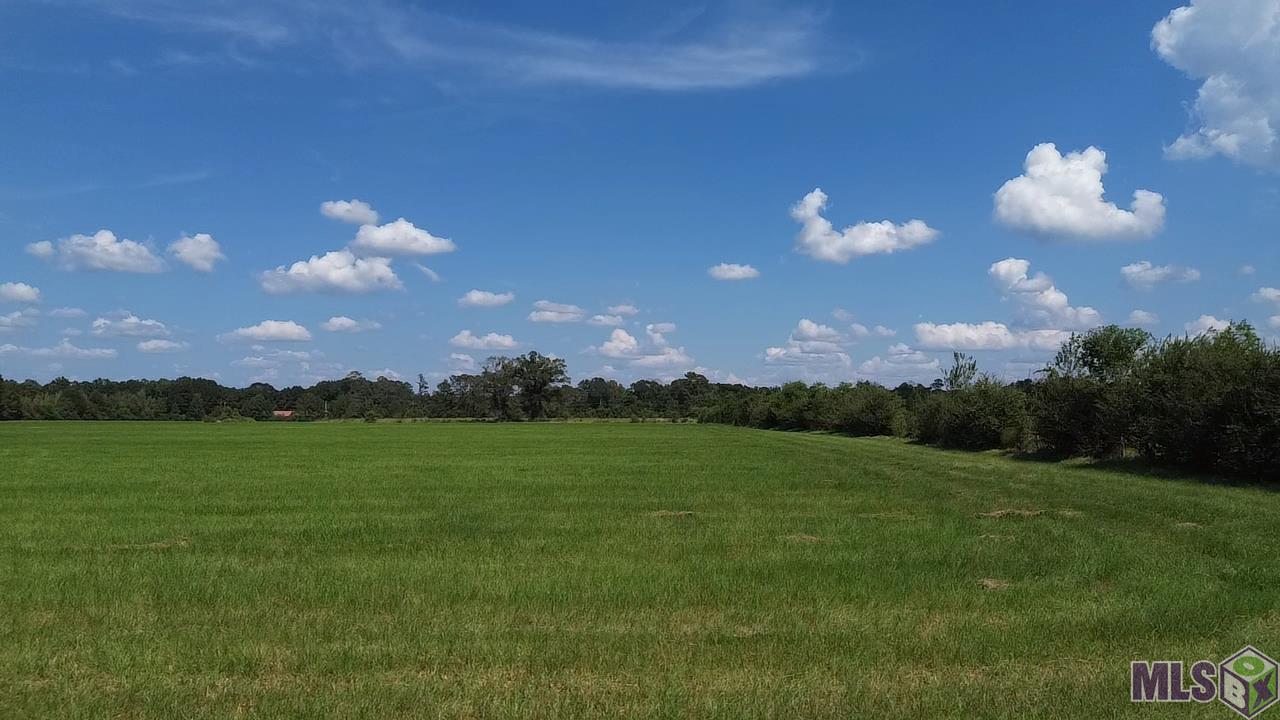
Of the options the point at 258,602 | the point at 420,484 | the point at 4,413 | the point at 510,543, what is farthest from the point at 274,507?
the point at 4,413

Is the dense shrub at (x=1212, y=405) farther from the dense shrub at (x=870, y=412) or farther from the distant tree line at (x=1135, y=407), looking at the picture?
the dense shrub at (x=870, y=412)

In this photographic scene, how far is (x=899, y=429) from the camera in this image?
68188 mm

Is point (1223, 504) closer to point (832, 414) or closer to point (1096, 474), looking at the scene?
point (1096, 474)

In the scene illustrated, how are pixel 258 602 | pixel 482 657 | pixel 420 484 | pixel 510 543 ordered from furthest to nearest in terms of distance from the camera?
pixel 420 484, pixel 510 543, pixel 258 602, pixel 482 657

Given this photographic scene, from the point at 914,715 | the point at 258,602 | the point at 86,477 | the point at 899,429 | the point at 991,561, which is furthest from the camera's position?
the point at 899,429

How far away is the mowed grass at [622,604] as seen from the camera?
6.73 m

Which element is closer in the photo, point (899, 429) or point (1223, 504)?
point (1223, 504)

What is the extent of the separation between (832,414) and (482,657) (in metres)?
86.1

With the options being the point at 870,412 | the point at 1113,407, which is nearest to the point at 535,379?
the point at 870,412
